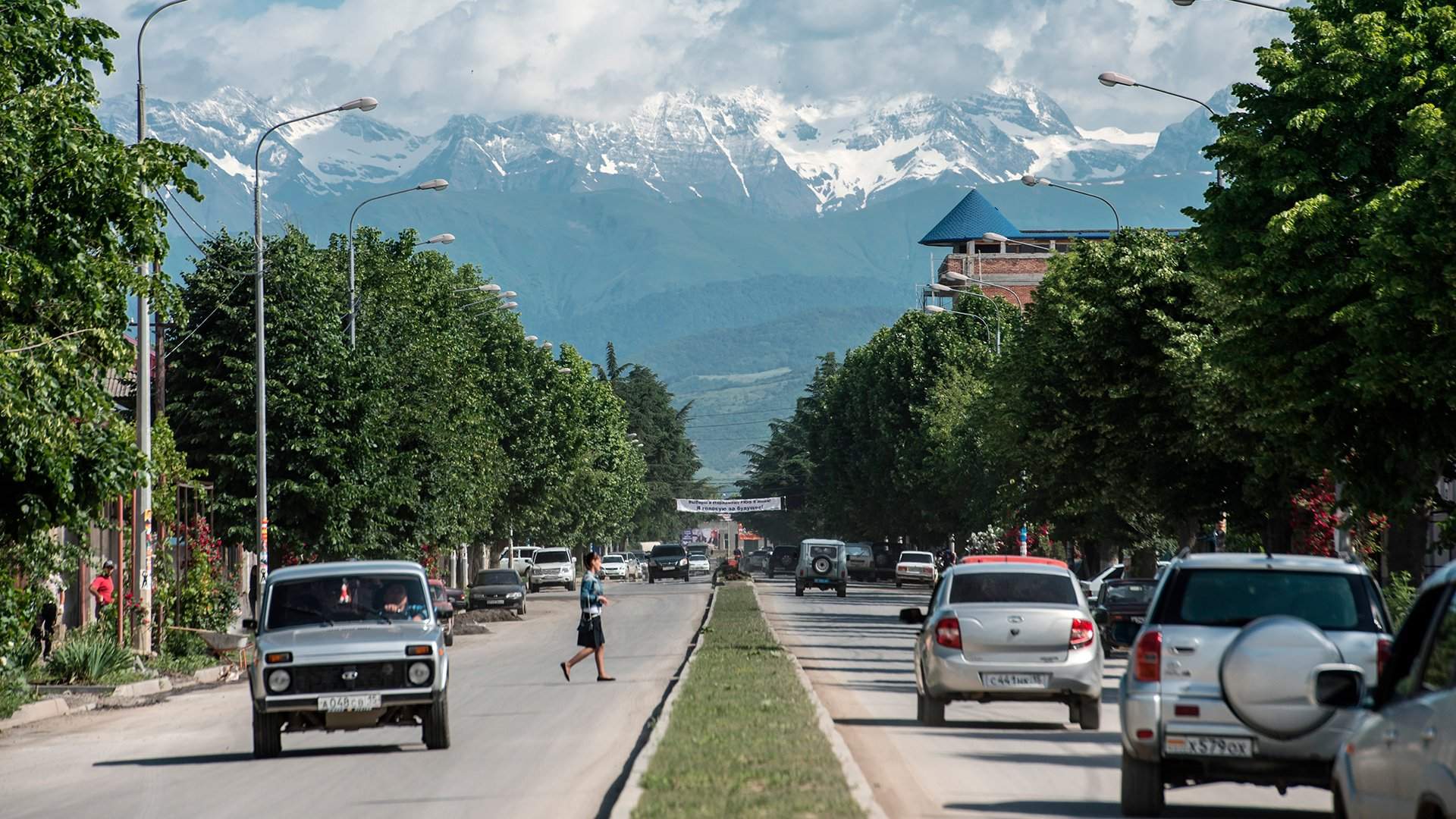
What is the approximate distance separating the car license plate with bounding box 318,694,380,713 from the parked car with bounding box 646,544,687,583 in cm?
8023

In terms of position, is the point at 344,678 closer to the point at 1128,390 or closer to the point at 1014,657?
the point at 1014,657

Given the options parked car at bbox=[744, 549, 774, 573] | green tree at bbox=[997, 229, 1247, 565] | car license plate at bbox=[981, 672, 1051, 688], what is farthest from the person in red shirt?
parked car at bbox=[744, 549, 774, 573]

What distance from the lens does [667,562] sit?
97250mm

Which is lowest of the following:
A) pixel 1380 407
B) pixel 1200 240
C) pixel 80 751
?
pixel 80 751

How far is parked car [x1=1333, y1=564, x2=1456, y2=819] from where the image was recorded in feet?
22.1

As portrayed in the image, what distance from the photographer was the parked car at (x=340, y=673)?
16.8m

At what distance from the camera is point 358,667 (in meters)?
16.9

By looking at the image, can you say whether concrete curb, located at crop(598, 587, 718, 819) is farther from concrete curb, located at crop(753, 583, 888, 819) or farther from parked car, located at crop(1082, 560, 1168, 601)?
parked car, located at crop(1082, 560, 1168, 601)

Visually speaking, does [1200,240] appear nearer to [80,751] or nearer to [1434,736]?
[80,751]

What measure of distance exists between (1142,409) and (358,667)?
28000 millimetres

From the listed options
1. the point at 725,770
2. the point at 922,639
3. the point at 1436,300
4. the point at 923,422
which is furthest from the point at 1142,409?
the point at 923,422

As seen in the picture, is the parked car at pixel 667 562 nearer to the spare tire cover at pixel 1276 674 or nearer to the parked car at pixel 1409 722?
the spare tire cover at pixel 1276 674

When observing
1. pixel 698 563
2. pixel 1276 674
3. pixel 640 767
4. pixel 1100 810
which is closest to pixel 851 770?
pixel 640 767

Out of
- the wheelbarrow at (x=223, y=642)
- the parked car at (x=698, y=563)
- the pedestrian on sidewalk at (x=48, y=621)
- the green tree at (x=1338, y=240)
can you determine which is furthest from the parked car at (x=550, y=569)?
the green tree at (x=1338, y=240)
